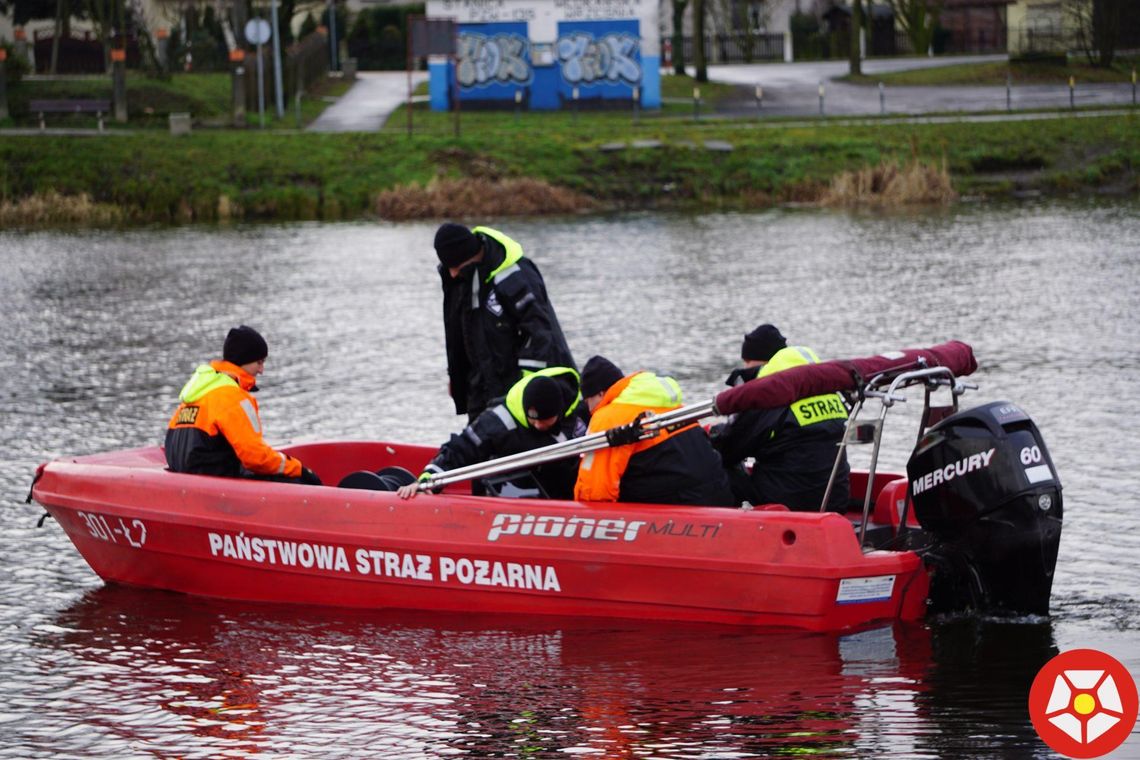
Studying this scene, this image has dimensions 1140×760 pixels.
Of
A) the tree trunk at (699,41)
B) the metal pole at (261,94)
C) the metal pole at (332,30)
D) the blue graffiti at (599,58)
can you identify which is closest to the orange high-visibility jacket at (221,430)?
the metal pole at (261,94)

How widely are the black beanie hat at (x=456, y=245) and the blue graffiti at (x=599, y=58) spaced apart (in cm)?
3324

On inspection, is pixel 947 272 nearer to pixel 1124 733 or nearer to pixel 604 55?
pixel 1124 733

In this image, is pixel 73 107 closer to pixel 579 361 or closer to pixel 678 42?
pixel 678 42

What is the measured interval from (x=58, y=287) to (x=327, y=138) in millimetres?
12582

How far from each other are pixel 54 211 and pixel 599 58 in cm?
1504

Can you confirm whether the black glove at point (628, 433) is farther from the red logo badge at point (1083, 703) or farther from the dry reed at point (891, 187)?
the dry reed at point (891, 187)

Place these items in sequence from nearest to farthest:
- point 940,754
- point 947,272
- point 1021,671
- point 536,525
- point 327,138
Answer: point 940,754 < point 1021,671 < point 536,525 < point 947,272 < point 327,138

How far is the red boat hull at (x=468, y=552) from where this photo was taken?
27.3 ft

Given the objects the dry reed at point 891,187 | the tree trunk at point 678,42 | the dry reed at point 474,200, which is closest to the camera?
the dry reed at point 891,187

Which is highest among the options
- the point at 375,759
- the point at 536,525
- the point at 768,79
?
the point at 768,79

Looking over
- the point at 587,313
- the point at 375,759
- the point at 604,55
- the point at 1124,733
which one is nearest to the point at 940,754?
the point at 1124,733

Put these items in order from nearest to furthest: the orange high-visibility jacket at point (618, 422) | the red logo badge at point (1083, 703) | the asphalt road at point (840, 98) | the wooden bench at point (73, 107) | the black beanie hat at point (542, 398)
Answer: the red logo badge at point (1083, 703), the orange high-visibility jacket at point (618, 422), the black beanie hat at point (542, 398), the asphalt road at point (840, 98), the wooden bench at point (73, 107)

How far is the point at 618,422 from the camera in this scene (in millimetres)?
8492

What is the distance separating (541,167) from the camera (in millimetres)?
33531
